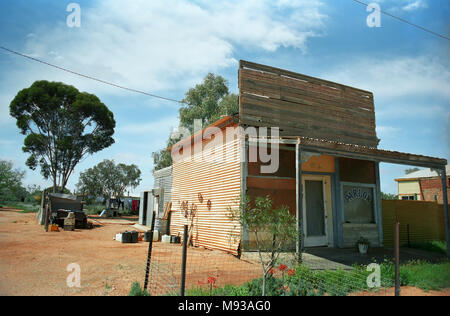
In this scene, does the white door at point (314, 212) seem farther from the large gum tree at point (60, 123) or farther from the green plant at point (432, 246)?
the large gum tree at point (60, 123)

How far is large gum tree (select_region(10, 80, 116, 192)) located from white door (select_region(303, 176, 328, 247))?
24.3 metres

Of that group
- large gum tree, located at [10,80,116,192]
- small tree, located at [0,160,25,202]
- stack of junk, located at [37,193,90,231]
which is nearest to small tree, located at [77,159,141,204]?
small tree, located at [0,160,25,202]

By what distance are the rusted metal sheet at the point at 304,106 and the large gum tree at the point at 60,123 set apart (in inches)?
889

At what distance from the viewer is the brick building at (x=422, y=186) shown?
68.9 feet

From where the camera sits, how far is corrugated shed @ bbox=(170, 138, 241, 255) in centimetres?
930

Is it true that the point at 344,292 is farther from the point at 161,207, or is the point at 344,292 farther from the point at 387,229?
the point at 161,207

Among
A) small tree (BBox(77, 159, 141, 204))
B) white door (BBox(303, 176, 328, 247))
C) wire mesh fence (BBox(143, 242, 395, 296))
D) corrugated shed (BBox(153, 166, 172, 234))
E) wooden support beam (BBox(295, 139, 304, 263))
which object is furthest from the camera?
small tree (BBox(77, 159, 141, 204))
